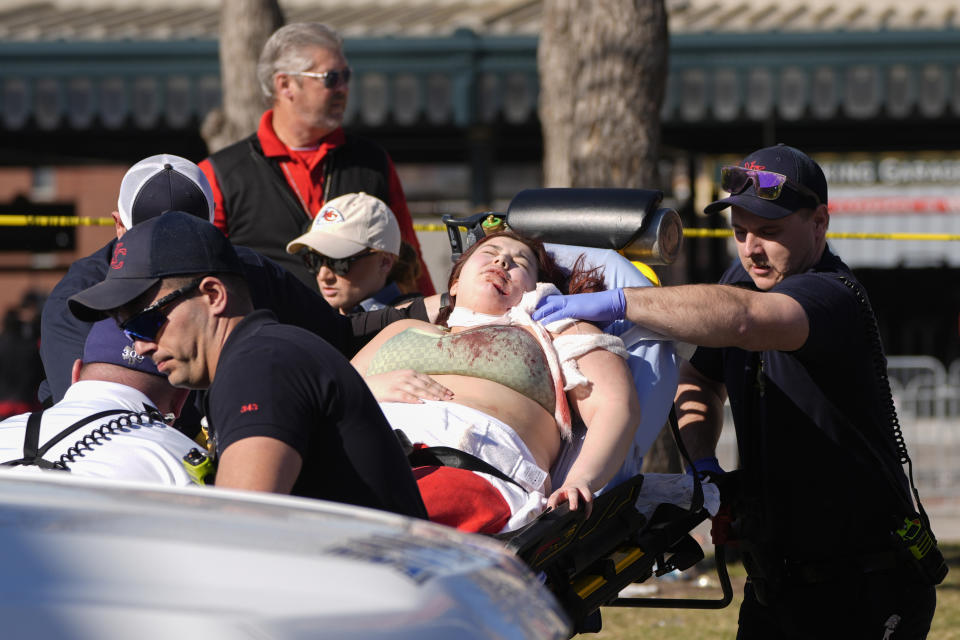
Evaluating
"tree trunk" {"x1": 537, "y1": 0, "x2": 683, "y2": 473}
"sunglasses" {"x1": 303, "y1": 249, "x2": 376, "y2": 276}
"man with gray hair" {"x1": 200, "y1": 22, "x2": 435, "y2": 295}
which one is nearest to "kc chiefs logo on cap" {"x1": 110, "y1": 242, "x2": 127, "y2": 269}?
"sunglasses" {"x1": 303, "y1": 249, "x2": 376, "y2": 276}

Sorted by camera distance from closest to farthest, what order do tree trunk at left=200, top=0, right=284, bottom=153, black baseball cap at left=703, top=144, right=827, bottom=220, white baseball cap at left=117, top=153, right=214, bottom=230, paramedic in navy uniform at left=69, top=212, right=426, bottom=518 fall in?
1. paramedic in navy uniform at left=69, top=212, right=426, bottom=518
2. black baseball cap at left=703, top=144, right=827, bottom=220
3. white baseball cap at left=117, top=153, right=214, bottom=230
4. tree trunk at left=200, top=0, right=284, bottom=153

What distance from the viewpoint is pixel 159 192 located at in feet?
12.5

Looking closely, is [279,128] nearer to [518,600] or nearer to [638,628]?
[638,628]

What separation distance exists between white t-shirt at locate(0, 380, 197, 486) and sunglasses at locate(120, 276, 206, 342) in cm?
27

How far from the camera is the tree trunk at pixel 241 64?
7848mm

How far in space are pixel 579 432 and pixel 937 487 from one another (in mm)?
7102

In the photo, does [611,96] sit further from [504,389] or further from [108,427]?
[108,427]

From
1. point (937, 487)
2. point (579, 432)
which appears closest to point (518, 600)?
point (579, 432)

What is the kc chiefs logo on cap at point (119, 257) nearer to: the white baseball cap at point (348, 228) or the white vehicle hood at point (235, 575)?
the white vehicle hood at point (235, 575)

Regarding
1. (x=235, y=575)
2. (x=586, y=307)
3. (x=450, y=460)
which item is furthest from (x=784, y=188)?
(x=235, y=575)

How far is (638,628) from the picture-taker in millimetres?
6109

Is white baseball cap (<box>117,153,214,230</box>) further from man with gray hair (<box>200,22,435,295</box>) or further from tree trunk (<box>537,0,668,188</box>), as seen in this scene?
tree trunk (<box>537,0,668,188</box>)

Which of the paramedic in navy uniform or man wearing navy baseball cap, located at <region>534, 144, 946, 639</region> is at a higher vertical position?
the paramedic in navy uniform

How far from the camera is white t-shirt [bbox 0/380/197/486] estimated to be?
2.72 metres
